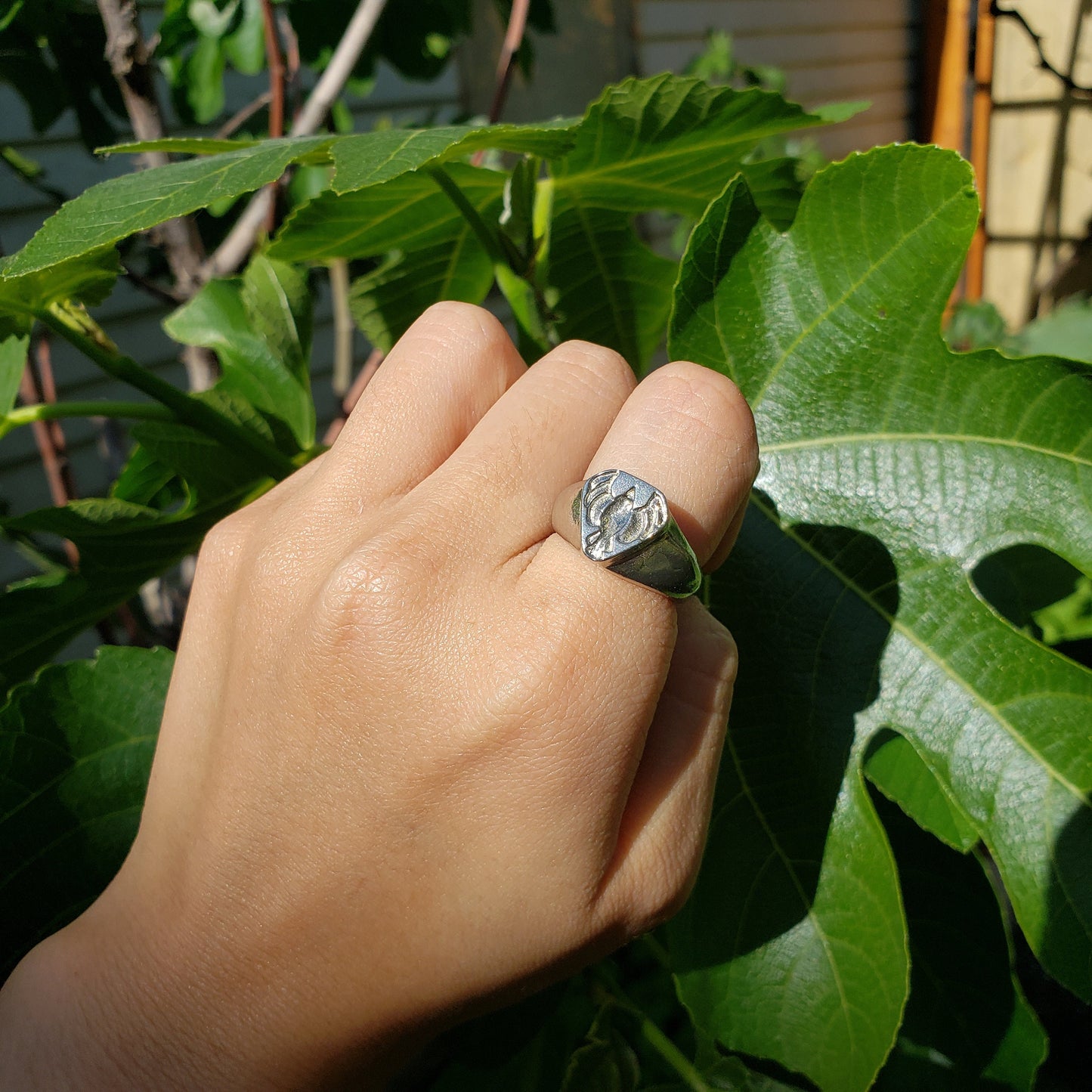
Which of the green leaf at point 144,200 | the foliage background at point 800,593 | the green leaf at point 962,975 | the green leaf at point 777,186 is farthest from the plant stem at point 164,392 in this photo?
the green leaf at point 962,975

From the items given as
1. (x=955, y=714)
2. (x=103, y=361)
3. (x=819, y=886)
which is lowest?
(x=819, y=886)

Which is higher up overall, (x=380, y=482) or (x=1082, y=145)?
(x=380, y=482)

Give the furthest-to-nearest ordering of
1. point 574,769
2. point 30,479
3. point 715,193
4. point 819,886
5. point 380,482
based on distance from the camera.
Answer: point 30,479 < point 715,193 < point 819,886 < point 380,482 < point 574,769

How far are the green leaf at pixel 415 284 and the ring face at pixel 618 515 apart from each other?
21.5 inches

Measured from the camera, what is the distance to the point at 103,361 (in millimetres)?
815

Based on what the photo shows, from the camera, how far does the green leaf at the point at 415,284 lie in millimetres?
992

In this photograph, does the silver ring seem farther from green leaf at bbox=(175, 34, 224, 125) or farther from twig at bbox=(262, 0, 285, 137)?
green leaf at bbox=(175, 34, 224, 125)

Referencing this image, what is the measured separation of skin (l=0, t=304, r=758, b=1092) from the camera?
506 millimetres

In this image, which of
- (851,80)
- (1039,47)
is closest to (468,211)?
(1039,47)

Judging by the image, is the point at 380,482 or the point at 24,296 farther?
the point at 24,296

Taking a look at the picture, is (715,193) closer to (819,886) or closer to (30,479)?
(819,886)

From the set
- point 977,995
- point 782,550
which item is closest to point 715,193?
point 782,550

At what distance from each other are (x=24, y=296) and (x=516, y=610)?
526mm

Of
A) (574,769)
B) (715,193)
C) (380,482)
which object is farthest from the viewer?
(715,193)
